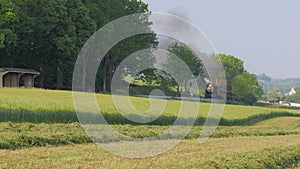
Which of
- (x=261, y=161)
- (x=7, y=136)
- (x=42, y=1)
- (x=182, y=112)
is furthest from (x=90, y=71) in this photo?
(x=261, y=161)

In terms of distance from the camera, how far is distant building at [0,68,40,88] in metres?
49.9

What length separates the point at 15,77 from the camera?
173 ft

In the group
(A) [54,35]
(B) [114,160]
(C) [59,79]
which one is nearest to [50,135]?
(B) [114,160]

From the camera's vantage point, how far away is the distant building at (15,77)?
49.9m

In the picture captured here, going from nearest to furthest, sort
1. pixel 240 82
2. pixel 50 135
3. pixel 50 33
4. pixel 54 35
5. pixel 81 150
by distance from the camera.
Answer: pixel 81 150 < pixel 50 135 < pixel 54 35 < pixel 50 33 < pixel 240 82

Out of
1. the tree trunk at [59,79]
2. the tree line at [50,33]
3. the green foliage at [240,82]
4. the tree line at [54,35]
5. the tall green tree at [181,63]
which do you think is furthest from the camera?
the green foliage at [240,82]

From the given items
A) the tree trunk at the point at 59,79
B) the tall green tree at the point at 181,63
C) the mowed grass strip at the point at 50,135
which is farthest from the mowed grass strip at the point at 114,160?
the tree trunk at the point at 59,79

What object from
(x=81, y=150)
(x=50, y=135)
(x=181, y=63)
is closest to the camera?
(x=81, y=150)

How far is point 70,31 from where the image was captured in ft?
184

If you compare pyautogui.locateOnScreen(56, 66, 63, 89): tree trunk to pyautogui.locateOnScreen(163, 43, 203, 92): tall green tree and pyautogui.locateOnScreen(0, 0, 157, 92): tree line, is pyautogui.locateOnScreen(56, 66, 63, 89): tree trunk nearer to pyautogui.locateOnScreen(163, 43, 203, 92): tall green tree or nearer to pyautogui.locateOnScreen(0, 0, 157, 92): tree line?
pyautogui.locateOnScreen(0, 0, 157, 92): tree line

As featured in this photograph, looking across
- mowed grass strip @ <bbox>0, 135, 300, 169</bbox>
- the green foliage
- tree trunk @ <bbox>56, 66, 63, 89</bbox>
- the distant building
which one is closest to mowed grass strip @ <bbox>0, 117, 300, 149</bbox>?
mowed grass strip @ <bbox>0, 135, 300, 169</bbox>

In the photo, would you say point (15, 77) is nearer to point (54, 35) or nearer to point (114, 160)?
point (54, 35)

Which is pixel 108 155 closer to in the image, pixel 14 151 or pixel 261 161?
pixel 14 151

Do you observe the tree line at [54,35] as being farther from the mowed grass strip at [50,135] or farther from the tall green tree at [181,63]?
the mowed grass strip at [50,135]
